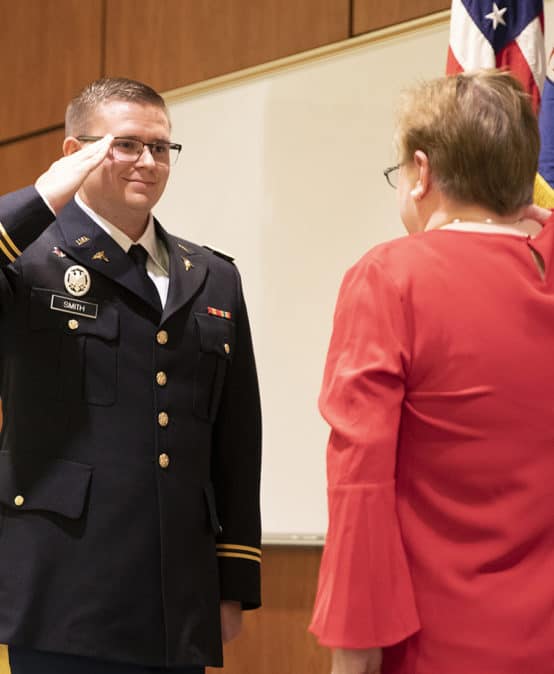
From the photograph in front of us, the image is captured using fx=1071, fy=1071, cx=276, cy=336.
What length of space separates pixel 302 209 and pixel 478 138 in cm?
204

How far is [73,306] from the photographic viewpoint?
197 centimetres

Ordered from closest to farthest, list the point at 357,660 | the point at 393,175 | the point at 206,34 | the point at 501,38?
the point at 357,660 < the point at 393,175 < the point at 501,38 < the point at 206,34

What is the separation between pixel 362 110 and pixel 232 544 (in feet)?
5.51

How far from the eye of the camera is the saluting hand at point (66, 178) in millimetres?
1906

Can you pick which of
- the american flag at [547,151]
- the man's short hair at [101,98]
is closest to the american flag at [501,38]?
the american flag at [547,151]

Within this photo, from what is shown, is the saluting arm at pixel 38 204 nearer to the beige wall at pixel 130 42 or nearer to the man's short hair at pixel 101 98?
the man's short hair at pixel 101 98

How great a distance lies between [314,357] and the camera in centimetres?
334

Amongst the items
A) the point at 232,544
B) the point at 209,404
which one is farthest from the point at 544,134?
the point at 232,544

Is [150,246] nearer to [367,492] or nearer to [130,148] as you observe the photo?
[130,148]

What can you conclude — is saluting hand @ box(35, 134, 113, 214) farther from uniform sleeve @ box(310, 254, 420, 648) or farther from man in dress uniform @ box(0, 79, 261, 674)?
uniform sleeve @ box(310, 254, 420, 648)

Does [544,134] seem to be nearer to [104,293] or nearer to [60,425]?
[104,293]

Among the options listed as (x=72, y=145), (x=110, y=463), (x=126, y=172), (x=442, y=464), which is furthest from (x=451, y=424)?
(x=72, y=145)

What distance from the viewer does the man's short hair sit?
7.08ft

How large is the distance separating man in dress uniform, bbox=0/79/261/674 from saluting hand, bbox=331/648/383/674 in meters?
0.61
